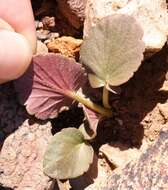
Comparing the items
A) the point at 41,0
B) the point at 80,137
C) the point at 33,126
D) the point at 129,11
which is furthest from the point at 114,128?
the point at 41,0

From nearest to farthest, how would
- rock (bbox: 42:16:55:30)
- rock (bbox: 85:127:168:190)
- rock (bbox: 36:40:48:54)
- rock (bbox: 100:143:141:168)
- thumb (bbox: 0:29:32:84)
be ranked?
rock (bbox: 85:127:168:190)
thumb (bbox: 0:29:32:84)
rock (bbox: 100:143:141:168)
rock (bbox: 36:40:48:54)
rock (bbox: 42:16:55:30)

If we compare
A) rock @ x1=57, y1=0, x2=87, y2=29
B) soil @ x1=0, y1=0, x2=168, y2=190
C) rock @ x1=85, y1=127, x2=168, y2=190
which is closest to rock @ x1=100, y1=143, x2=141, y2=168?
soil @ x1=0, y1=0, x2=168, y2=190

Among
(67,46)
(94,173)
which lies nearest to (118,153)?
(94,173)

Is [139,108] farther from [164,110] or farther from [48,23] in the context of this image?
[48,23]

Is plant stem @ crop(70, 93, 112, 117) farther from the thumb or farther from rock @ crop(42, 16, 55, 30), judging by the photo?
rock @ crop(42, 16, 55, 30)

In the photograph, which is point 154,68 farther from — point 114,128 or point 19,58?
point 19,58

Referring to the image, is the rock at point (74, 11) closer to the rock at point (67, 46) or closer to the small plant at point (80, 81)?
the rock at point (67, 46)
